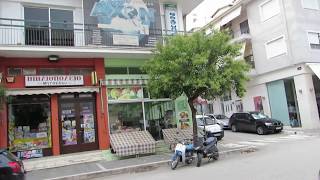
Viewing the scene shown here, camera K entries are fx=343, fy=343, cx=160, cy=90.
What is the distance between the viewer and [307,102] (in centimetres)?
2425

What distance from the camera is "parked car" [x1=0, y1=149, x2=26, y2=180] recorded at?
25.5ft

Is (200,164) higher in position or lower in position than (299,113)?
lower

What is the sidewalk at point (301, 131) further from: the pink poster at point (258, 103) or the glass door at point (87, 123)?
the glass door at point (87, 123)

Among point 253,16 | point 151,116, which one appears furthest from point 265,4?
point 151,116

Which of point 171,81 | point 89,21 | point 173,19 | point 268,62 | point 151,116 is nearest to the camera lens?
point 171,81

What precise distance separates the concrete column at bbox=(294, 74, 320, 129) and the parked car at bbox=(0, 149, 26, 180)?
21.1m

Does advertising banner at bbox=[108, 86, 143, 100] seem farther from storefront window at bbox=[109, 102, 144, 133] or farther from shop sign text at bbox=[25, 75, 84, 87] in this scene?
shop sign text at bbox=[25, 75, 84, 87]

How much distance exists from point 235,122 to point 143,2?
1320cm

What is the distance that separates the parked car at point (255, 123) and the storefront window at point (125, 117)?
402 inches

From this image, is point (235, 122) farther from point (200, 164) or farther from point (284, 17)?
point (200, 164)

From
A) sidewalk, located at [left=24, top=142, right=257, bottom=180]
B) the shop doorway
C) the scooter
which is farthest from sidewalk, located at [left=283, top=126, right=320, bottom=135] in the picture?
the shop doorway

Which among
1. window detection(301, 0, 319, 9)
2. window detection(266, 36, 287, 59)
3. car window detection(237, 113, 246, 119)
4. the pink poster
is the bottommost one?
car window detection(237, 113, 246, 119)

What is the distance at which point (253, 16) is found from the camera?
96.2 feet

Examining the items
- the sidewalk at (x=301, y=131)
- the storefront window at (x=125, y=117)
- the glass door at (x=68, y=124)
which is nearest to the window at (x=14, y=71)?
the glass door at (x=68, y=124)
